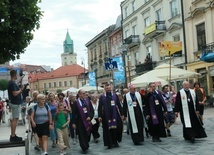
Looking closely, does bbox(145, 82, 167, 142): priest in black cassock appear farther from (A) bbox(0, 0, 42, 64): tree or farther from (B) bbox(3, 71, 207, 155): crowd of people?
(A) bbox(0, 0, 42, 64): tree

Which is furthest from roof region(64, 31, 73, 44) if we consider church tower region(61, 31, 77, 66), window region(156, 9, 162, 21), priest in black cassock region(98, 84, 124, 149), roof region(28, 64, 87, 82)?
priest in black cassock region(98, 84, 124, 149)

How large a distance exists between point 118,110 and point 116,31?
127 feet

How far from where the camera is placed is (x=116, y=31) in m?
49.2

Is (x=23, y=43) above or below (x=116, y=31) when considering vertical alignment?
below

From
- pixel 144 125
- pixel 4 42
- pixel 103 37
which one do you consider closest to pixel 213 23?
pixel 144 125

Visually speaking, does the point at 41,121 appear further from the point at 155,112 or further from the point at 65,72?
the point at 65,72

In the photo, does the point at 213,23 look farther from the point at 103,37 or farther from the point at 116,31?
the point at 103,37

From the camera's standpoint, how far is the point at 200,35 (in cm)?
2758

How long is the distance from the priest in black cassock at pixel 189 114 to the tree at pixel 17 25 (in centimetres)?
542

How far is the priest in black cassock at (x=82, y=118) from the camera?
416 inches

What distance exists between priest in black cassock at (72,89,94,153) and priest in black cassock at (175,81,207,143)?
2.77m

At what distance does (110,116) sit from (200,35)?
18398 mm

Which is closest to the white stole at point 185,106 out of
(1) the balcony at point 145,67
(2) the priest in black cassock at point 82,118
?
(2) the priest in black cassock at point 82,118

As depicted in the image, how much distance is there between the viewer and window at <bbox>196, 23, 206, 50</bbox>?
27006 mm
